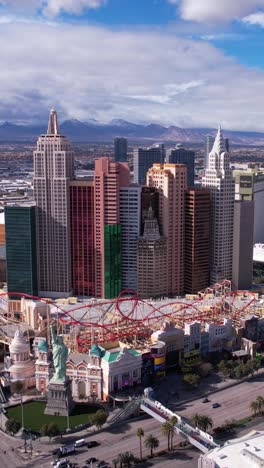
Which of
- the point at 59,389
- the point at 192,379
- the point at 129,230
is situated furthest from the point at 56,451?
the point at 129,230

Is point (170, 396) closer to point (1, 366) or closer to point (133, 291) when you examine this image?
point (1, 366)

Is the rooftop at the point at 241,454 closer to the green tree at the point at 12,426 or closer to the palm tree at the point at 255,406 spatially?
the palm tree at the point at 255,406

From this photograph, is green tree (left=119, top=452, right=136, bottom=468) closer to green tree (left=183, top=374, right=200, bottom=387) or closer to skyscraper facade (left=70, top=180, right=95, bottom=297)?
green tree (left=183, top=374, right=200, bottom=387)

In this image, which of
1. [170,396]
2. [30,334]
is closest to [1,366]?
[30,334]

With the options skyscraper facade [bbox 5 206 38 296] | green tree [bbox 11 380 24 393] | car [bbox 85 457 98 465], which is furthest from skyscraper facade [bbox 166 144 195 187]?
car [bbox 85 457 98 465]

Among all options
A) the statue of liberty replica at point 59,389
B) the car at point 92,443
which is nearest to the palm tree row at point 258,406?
the car at point 92,443

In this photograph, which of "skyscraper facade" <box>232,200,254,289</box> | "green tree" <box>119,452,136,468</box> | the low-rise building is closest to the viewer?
"green tree" <box>119,452,136,468</box>
